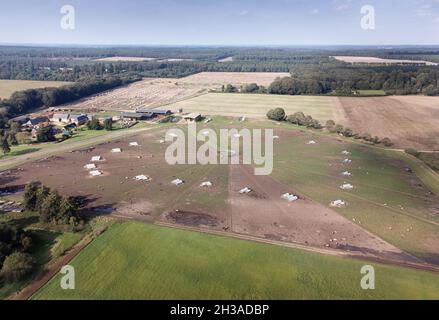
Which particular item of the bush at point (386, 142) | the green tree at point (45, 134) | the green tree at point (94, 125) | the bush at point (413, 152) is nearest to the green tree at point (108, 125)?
the green tree at point (94, 125)

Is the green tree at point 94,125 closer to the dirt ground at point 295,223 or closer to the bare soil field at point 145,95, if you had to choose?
the bare soil field at point 145,95

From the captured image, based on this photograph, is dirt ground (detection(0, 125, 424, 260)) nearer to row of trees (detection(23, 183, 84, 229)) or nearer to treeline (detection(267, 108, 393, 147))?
row of trees (detection(23, 183, 84, 229))

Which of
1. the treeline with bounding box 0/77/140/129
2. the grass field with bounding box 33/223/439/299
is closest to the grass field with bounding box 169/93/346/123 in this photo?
the treeline with bounding box 0/77/140/129

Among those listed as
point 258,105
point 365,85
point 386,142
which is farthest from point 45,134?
point 365,85

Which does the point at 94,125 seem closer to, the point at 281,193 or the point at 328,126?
the point at 281,193

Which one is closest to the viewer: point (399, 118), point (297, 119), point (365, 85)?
point (297, 119)

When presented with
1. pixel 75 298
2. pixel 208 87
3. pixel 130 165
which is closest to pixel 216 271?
pixel 75 298
